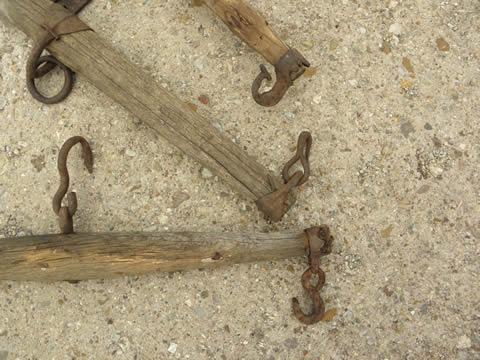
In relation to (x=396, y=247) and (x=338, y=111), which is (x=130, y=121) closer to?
(x=338, y=111)

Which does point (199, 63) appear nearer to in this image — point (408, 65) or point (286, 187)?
point (286, 187)

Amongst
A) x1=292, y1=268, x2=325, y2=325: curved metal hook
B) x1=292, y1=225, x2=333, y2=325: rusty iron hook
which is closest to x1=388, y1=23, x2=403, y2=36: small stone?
x1=292, y1=225, x2=333, y2=325: rusty iron hook

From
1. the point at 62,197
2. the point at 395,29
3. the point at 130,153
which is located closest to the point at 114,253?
the point at 62,197

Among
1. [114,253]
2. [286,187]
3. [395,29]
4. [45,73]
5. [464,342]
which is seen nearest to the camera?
[114,253]

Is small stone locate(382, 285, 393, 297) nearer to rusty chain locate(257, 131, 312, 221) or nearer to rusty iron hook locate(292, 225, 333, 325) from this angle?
rusty iron hook locate(292, 225, 333, 325)

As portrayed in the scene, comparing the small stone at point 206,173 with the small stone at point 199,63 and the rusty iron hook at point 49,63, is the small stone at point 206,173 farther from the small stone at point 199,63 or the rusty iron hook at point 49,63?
the rusty iron hook at point 49,63

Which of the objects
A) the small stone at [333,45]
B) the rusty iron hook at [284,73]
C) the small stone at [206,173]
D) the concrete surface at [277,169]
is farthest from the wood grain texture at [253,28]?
the small stone at [206,173]

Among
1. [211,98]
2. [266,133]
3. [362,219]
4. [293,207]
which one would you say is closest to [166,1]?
[211,98]
